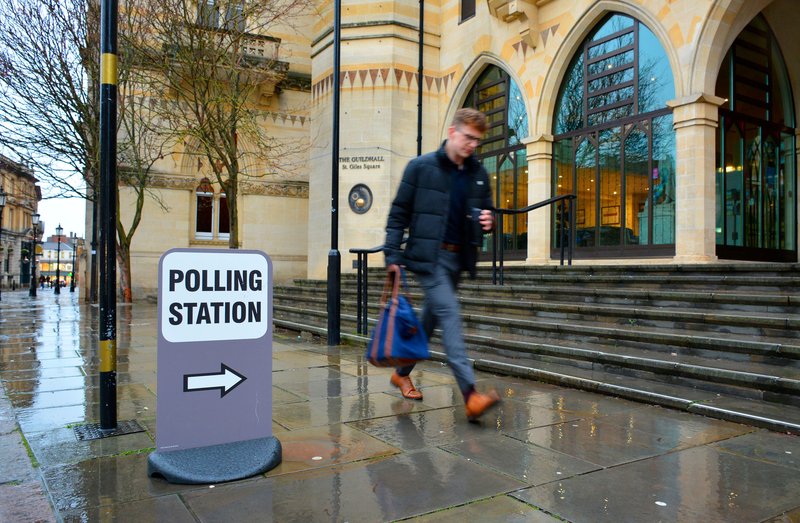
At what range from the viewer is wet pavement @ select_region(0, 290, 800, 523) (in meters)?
2.73

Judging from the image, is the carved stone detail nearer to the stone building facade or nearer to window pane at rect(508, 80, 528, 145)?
the stone building facade

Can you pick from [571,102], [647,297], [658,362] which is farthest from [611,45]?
[658,362]

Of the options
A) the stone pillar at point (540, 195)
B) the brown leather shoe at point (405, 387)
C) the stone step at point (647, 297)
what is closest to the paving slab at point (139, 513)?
the brown leather shoe at point (405, 387)

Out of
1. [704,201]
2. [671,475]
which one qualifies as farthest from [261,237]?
[671,475]

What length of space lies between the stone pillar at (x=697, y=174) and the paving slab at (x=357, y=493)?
970 centimetres

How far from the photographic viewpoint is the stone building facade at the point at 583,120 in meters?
11.7

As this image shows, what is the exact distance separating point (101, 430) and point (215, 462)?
4.28ft

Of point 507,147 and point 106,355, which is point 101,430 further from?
point 507,147

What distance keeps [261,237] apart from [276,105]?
199 inches

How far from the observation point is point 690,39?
11.6 meters

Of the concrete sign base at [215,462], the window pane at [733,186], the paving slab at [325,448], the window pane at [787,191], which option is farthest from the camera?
the window pane at [787,191]

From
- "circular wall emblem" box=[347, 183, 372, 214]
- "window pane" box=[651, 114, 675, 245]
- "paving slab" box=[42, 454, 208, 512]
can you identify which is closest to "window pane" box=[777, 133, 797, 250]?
"window pane" box=[651, 114, 675, 245]

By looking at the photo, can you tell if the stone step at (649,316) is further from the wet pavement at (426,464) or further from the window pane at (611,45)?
the window pane at (611,45)

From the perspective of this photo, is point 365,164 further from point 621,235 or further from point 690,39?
point 690,39
